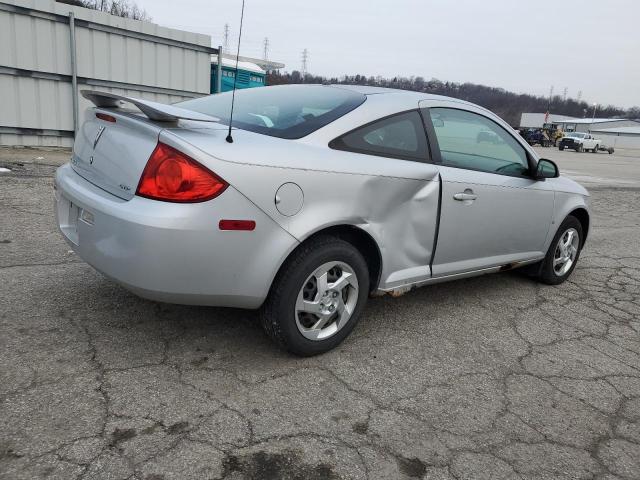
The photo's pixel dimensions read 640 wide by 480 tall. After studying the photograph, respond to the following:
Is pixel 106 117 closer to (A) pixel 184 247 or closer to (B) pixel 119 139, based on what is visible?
(B) pixel 119 139

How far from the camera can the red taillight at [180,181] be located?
230cm

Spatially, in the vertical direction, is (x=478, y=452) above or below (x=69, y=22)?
below

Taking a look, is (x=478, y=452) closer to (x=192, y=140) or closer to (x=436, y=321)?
(x=436, y=321)

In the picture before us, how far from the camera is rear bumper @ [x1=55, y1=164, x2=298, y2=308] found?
2273 millimetres

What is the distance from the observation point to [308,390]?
8.38 ft

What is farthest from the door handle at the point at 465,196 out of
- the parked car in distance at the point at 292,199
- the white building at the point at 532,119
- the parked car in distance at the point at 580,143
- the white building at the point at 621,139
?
the white building at the point at 532,119

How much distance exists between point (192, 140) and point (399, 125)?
4.40ft

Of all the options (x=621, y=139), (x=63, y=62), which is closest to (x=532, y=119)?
(x=621, y=139)

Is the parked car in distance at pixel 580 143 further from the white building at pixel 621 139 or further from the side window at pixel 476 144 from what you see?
the side window at pixel 476 144

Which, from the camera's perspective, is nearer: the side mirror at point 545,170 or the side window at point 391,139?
the side window at point 391,139

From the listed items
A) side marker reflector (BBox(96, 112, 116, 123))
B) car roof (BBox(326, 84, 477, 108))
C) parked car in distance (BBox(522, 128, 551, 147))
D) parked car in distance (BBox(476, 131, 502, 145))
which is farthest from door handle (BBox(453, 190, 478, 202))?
parked car in distance (BBox(522, 128, 551, 147))

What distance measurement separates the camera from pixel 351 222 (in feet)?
9.11

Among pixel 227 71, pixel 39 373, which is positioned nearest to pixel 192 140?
pixel 39 373

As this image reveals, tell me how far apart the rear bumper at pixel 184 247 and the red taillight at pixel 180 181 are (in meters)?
0.04
